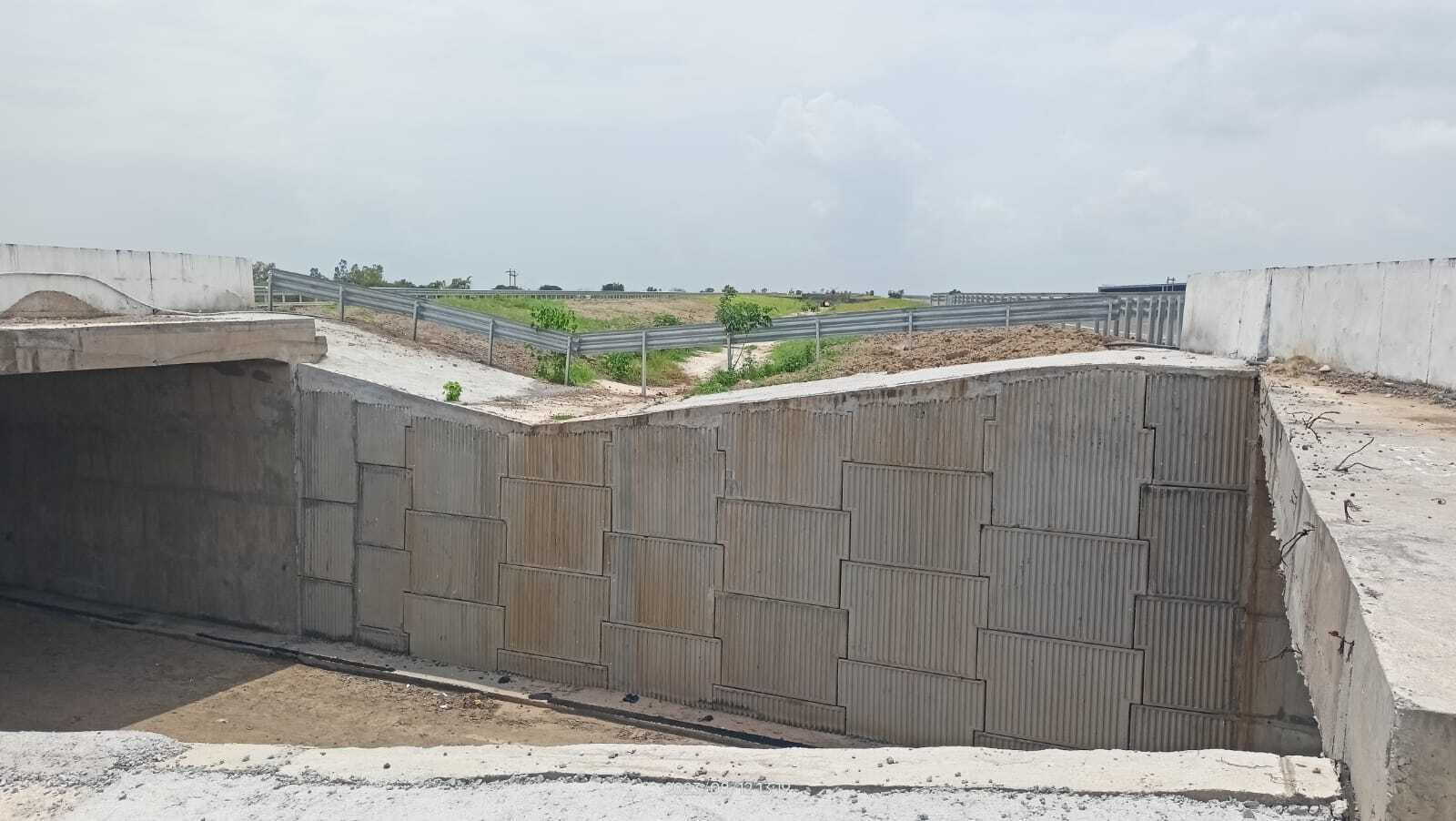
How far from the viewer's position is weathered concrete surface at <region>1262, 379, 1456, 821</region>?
10.4 ft

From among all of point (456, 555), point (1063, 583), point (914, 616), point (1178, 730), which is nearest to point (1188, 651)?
point (1178, 730)

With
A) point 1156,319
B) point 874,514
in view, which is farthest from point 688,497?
point 1156,319

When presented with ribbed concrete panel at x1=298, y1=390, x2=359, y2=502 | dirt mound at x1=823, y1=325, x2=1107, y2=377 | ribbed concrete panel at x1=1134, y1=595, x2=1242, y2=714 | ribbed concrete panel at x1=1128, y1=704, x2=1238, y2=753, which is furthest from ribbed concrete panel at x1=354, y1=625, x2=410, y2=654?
ribbed concrete panel at x1=1134, y1=595, x2=1242, y2=714

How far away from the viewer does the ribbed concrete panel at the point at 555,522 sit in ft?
55.3

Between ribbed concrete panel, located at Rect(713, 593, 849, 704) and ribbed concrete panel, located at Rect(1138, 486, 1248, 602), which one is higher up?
ribbed concrete panel, located at Rect(1138, 486, 1248, 602)

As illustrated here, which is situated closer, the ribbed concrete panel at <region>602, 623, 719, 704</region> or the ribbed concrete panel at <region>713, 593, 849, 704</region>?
the ribbed concrete panel at <region>713, 593, 849, 704</region>

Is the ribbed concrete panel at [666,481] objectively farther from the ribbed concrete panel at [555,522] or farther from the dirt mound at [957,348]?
the dirt mound at [957,348]

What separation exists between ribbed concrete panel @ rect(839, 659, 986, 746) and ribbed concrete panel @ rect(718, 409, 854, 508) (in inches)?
96.6

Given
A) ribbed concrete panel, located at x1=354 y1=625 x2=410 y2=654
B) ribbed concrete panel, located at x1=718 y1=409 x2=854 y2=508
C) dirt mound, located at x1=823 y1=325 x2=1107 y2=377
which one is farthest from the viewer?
dirt mound, located at x1=823 y1=325 x2=1107 y2=377

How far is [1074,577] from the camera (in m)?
13.4

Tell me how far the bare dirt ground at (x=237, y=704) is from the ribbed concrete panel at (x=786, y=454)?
12.2 ft

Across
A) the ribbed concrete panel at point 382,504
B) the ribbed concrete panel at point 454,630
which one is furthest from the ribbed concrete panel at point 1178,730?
the ribbed concrete panel at point 382,504

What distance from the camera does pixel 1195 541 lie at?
42.1ft

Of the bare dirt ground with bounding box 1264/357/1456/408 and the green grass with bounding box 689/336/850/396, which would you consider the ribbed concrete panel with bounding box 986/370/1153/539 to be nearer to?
the bare dirt ground with bounding box 1264/357/1456/408
